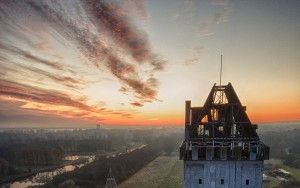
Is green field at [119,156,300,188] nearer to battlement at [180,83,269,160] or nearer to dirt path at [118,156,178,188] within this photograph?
dirt path at [118,156,178,188]

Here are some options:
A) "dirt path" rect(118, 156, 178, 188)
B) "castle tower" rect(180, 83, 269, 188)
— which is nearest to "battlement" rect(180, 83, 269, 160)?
"castle tower" rect(180, 83, 269, 188)

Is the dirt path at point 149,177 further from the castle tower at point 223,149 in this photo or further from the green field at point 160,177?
the castle tower at point 223,149

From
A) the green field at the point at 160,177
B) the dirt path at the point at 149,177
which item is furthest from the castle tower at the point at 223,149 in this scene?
the dirt path at the point at 149,177

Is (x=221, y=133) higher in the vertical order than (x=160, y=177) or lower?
higher

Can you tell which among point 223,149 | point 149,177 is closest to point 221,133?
point 223,149

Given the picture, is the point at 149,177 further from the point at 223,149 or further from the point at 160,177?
the point at 223,149

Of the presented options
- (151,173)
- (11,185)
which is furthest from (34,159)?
(151,173)

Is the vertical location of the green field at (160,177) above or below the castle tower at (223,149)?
below

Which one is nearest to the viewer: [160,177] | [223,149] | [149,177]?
[223,149]
